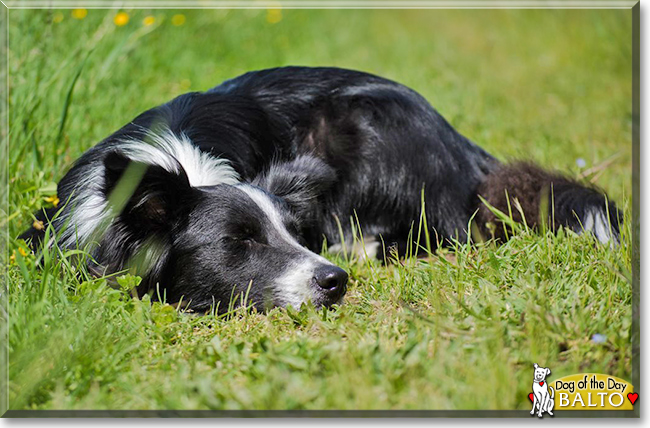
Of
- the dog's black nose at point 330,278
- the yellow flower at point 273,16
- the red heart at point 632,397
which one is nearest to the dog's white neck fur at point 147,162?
the dog's black nose at point 330,278

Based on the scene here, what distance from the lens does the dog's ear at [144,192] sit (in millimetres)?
3193

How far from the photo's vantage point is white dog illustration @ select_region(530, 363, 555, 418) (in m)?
2.49

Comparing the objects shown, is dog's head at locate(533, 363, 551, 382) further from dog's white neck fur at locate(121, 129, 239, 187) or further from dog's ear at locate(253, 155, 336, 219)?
dog's white neck fur at locate(121, 129, 239, 187)

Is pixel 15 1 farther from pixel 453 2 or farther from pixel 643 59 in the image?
pixel 643 59

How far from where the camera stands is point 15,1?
496 centimetres

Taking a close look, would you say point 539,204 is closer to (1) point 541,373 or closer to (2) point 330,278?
(2) point 330,278

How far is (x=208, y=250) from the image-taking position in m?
3.54

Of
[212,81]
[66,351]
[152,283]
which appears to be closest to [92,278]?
[152,283]

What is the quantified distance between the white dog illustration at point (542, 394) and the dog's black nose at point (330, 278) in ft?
3.62

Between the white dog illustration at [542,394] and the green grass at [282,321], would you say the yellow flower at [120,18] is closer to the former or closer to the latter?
the green grass at [282,321]

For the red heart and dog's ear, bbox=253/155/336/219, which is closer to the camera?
the red heart

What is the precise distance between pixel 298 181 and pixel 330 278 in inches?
32.7

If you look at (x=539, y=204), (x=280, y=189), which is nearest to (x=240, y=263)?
(x=280, y=189)

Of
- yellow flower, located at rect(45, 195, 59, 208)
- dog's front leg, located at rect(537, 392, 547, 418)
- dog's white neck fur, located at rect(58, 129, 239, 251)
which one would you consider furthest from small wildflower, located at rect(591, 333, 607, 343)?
yellow flower, located at rect(45, 195, 59, 208)
